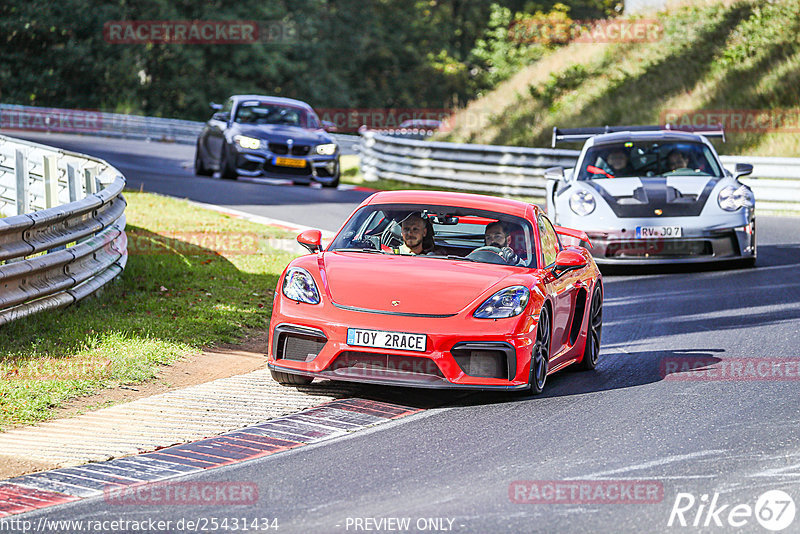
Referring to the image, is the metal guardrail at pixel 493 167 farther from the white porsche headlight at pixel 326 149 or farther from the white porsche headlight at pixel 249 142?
the white porsche headlight at pixel 249 142

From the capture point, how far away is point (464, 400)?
827 centimetres

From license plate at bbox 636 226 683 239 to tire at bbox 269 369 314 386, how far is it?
6.91 metres

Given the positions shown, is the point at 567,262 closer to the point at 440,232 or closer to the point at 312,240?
the point at 440,232

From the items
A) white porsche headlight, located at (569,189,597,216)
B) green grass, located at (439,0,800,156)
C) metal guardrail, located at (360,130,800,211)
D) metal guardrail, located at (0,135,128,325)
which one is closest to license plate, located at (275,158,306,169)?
metal guardrail, located at (360,130,800,211)

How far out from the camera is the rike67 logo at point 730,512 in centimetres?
557

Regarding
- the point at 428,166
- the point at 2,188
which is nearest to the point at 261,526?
the point at 2,188

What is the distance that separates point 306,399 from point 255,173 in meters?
16.8

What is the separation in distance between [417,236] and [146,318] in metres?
3.08

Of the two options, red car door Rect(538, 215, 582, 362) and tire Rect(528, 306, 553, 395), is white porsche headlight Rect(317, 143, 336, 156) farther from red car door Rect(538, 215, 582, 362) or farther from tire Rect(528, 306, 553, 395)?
tire Rect(528, 306, 553, 395)

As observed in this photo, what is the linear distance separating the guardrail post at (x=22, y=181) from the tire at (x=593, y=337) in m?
7.85

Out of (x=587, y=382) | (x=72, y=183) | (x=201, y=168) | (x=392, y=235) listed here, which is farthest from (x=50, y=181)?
(x=201, y=168)

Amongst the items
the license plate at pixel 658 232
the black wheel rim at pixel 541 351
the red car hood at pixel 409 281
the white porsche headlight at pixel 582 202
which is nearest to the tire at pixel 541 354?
the black wheel rim at pixel 541 351

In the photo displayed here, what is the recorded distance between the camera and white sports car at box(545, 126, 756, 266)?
14.5 meters

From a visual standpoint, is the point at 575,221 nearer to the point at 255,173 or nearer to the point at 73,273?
the point at 73,273
